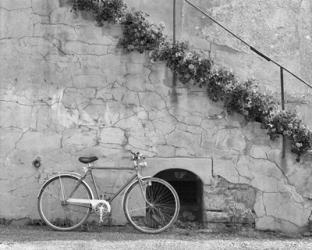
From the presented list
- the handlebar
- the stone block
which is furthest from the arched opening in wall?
the handlebar

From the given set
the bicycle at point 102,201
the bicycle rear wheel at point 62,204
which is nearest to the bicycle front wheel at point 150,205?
the bicycle at point 102,201

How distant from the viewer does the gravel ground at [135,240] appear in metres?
4.93

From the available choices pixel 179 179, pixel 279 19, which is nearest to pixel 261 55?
pixel 279 19

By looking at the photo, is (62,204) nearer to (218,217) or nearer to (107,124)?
(107,124)

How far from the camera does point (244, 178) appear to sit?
576 cm

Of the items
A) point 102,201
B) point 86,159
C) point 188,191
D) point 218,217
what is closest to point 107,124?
point 86,159

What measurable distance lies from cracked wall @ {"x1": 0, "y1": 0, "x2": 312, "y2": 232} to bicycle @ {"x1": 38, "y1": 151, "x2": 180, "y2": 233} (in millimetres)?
182

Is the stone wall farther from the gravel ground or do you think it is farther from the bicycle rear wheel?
the bicycle rear wheel

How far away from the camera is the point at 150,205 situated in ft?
18.2

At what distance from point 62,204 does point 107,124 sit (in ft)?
3.48

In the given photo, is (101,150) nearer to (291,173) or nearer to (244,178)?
(244,178)

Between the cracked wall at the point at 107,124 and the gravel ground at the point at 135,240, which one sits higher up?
the cracked wall at the point at 107,124

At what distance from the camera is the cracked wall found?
5.74 metres

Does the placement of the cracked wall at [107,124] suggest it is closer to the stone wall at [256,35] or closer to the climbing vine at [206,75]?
the climbing vine at [206,75]
